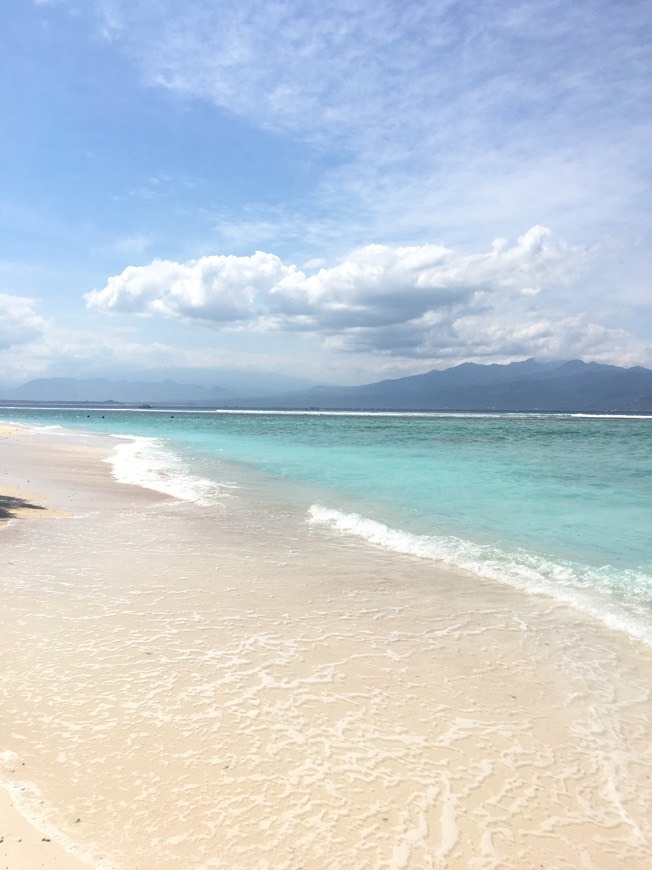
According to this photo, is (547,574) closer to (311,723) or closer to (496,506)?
(311,723)

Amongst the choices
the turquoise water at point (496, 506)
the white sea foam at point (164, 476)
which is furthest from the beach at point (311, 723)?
the white sea foam at point (164, 476)

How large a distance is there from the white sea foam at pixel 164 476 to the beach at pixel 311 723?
9.23 metres

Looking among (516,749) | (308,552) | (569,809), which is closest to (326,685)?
(516,749)

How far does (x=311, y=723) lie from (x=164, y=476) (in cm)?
1999

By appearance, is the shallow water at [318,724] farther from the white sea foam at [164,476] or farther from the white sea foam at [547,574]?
the white sea foam at [164,476]

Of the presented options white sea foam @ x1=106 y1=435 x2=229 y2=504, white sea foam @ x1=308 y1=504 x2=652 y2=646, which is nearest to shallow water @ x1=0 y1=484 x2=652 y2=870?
white sea foam @ x1=308 y1=504 x2=652 y2=646

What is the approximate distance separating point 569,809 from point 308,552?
24.8ft

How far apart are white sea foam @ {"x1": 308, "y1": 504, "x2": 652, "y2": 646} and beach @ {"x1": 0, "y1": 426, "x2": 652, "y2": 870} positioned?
0.44 metres

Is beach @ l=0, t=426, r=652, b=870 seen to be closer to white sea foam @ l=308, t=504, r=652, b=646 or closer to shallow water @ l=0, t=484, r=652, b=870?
shallow water @ l=0, t=484, r=652, b=870

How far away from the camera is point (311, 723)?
5133 mm

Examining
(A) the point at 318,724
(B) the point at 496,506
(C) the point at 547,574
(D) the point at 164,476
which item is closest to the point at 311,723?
(A) the point at 318,724

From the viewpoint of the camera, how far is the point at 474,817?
159 inches

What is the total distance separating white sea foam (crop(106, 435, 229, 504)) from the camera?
62.7 ft

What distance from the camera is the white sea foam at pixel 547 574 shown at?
8.44 meters
